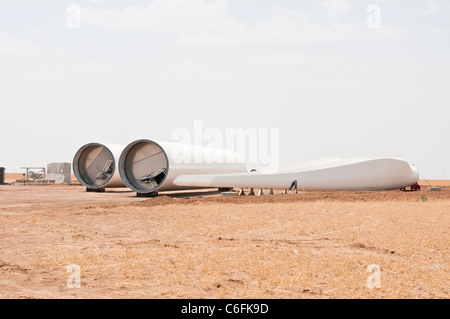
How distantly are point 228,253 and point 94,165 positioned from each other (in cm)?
3195

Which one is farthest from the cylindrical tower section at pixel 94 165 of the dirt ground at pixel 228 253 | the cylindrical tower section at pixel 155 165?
the dirt ground at pixel 228 253

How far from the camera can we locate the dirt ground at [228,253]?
7.36 metres

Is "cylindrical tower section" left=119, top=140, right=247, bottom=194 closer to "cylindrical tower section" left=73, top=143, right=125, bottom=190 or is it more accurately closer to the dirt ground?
"cylindrical tower section" left=73, top=143, right=125, bottom=190

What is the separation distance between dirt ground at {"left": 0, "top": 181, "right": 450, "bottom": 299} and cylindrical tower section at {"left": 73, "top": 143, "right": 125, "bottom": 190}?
62.1 feet

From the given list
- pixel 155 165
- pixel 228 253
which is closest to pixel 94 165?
pixel 155 165

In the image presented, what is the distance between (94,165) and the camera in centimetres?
3950

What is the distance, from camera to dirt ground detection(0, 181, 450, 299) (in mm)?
7359

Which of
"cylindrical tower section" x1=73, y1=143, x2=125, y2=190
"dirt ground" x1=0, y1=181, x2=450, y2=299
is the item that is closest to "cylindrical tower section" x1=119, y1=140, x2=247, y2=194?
"cylindrical tower section" x1=73, y1=143, x2=125, y2=190

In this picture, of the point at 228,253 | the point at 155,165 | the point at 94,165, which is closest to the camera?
the point at 228,253

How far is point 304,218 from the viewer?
16.9 metres

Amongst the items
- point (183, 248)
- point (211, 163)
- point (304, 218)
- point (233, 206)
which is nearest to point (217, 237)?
point (183, 248)

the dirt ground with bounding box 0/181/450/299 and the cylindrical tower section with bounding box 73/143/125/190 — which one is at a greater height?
the cylindrical tower section with bounding box 73/143/125/190

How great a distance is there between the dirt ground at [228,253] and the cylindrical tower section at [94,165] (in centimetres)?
1894

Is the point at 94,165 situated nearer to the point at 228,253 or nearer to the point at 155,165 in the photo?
the point at 155,165
